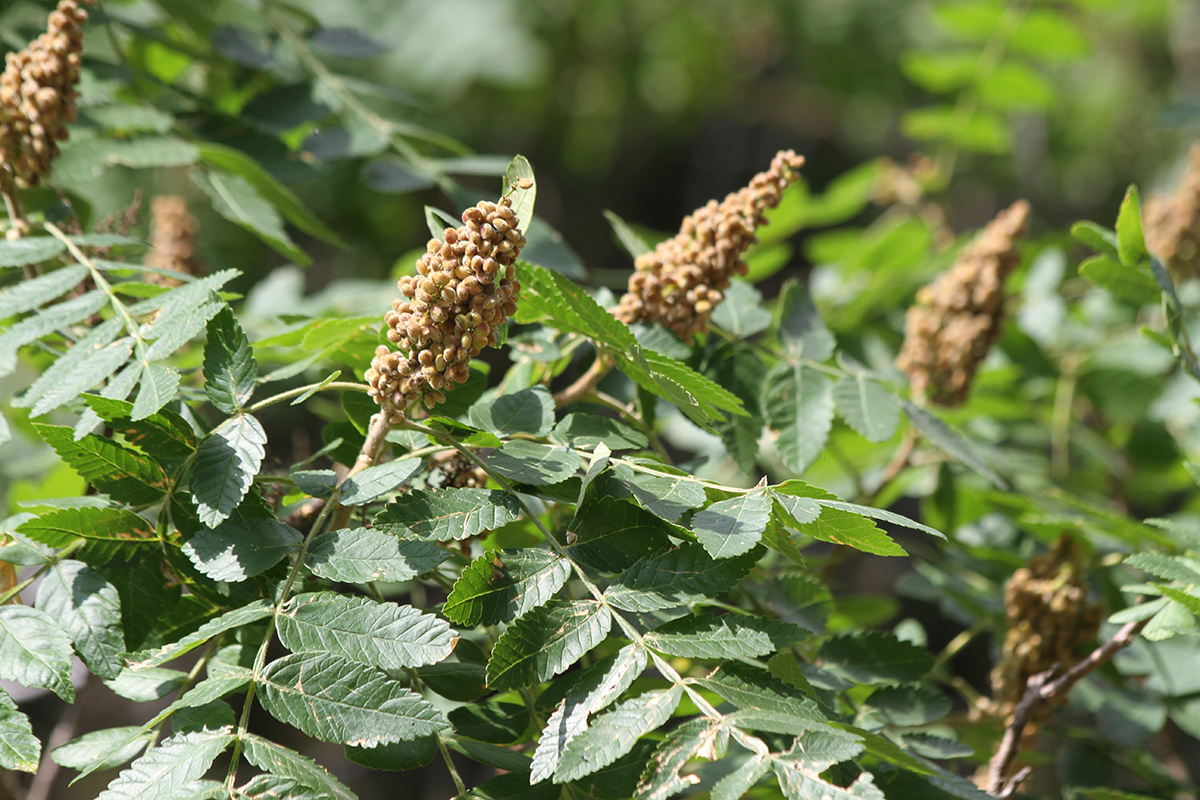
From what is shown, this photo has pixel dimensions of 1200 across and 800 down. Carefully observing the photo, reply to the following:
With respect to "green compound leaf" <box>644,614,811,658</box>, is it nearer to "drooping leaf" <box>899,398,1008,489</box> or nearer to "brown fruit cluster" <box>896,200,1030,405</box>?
"drooping leaf" <box>899,398,1008,489</box>

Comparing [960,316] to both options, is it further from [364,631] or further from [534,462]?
[364,631]

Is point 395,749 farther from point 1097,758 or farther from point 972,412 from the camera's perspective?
point 972,412

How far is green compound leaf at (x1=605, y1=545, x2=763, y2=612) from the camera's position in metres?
0.68

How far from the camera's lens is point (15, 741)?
24.8 inches

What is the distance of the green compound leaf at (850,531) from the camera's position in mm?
681

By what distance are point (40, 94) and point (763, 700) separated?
909 mm

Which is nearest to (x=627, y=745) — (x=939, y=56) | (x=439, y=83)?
(x=939, y=56)

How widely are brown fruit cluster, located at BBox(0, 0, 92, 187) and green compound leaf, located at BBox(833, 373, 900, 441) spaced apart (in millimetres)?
879

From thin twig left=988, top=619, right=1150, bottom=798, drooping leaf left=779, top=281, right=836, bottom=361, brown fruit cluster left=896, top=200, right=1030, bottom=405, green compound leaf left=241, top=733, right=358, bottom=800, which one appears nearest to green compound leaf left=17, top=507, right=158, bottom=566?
green compound leaf left=241, top=733, right=358, bottom=800

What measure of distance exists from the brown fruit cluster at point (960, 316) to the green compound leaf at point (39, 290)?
3.60ft

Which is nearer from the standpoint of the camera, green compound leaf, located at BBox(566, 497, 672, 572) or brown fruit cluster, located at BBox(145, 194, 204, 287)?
green compound leaf, located at BBox(566, 497, 672, 572)

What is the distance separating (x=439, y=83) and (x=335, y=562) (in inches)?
96.1

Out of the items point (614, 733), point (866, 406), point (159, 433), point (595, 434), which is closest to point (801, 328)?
point (866, 406)

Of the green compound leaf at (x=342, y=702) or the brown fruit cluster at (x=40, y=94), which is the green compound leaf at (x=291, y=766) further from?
the brown fruit cluster at (x=40, y=94)
